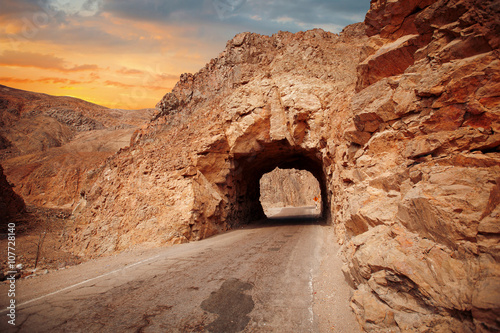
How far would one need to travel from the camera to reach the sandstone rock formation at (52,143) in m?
31.8

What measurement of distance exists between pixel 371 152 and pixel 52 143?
5651 centimetres

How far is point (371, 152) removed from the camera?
730cm

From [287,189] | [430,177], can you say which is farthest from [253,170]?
[287,189]

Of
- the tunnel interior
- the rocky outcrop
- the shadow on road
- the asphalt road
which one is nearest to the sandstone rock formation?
the rocky outcrop

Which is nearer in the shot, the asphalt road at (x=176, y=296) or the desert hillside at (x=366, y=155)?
the desert hillside at (x=366, y=155)

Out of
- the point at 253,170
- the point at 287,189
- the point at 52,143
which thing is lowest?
the point at 287,189

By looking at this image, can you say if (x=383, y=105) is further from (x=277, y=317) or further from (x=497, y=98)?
(x=277, y=317)

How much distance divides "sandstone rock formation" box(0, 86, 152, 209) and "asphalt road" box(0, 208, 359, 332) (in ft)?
37.1

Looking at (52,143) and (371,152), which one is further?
(52,143)

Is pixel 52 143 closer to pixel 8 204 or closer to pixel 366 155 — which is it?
pixel 8 204

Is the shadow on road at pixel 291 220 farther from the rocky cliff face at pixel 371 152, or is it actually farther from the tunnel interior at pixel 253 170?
the rocky cliff face at pixel 371 152

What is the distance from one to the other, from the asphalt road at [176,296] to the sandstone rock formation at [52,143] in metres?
11.3

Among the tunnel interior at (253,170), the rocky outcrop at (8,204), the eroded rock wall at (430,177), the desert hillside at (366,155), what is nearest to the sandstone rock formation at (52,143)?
the rocky outcrop at (8,204)

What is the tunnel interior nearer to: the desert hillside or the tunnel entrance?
the desert hillside
